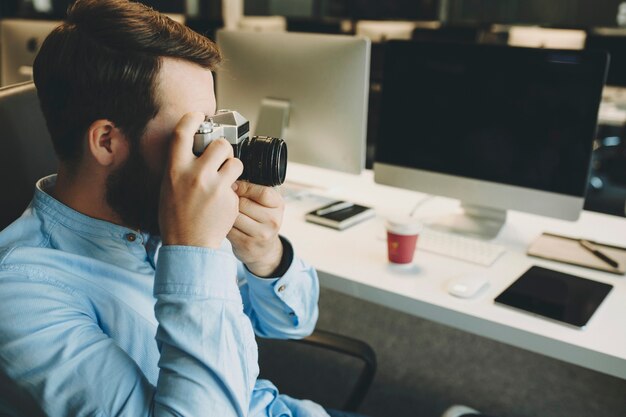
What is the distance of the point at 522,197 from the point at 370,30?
286 centimetres

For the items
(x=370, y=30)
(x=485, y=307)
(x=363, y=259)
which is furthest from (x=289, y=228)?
(x=370, y=30)

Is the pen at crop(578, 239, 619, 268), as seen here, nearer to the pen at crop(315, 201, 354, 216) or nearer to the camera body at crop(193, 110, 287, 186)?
the pen at crop(315, 201, 354, 216)

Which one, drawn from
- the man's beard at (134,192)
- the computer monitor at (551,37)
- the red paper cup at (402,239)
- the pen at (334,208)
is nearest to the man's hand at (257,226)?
the man's beard at (134,192)

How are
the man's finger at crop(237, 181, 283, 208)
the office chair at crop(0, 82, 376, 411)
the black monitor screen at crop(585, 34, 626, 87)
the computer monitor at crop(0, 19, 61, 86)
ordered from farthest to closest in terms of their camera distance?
the black monitor screen at crop(585, 34, 626, 87) → the computer monitor at crop(0, 19, 61, 86) → the office chair at crop(0, 82, 376, 411) → the man's finger at crop(237, 181, 283, 208)

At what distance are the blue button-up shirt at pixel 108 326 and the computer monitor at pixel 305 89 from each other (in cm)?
92

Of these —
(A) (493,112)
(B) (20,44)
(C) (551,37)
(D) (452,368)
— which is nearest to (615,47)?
(C) (551,37)

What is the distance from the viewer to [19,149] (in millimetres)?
1089

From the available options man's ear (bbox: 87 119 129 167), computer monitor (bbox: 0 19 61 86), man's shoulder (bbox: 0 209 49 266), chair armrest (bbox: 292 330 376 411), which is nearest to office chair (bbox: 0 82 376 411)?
chair armrest (bbox: 292 330 376 411)

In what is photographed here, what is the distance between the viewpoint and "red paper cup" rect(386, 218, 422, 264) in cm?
135

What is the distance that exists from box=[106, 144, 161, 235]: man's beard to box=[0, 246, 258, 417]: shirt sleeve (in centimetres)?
14

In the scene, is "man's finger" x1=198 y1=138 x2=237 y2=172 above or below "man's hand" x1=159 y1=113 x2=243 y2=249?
above

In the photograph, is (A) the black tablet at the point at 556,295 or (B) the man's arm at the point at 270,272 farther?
(A) the black tablet at the point at 556,295

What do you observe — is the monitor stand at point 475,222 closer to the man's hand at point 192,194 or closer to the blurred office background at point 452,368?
the blurred office background at point 452,368

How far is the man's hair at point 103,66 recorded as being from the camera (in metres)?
0.81
